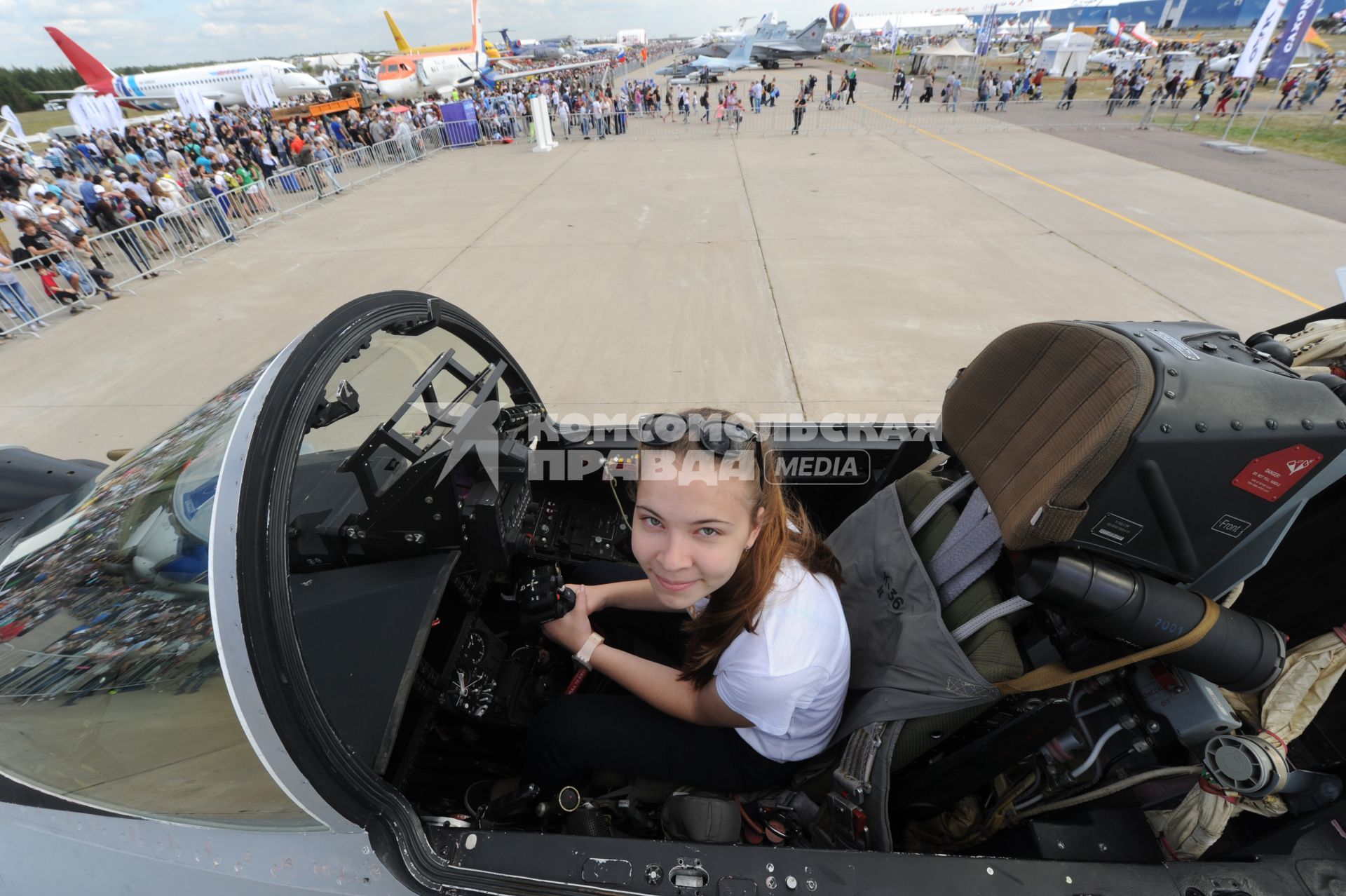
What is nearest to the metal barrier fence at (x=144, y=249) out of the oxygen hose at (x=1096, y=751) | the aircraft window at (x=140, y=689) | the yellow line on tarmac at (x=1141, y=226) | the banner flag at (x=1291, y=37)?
the aircraft window at (x=140, y=689)

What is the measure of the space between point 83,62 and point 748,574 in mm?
43212

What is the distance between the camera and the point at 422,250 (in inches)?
307

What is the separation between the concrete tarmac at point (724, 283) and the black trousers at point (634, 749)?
116 inches

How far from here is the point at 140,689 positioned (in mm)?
1211

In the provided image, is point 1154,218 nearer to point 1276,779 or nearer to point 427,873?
point 1276,779

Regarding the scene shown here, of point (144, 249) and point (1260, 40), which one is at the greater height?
point (1260, 40)

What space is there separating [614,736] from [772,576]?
704 millimetres

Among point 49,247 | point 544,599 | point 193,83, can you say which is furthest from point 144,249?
point 193,83

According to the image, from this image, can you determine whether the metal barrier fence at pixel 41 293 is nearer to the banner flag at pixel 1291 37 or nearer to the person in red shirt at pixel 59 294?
the person in red shirt at pixel 59 294

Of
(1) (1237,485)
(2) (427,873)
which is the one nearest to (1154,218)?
(1) (1237,485)

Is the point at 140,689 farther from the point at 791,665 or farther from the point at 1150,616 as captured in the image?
the point at 1150,616

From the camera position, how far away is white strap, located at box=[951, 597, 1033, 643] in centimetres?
125

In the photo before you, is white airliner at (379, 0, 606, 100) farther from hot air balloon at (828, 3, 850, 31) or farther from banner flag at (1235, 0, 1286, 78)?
hot air balloon at (828, 3, 850, 31)

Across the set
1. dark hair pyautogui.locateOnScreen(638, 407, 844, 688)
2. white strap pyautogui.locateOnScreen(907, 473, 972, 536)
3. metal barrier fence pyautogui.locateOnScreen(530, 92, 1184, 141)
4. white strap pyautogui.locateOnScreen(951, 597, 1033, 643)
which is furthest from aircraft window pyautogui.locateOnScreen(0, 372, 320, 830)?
metal barrier fence pyautogui.locateOnScreen(530, 92, 1184, 141)
